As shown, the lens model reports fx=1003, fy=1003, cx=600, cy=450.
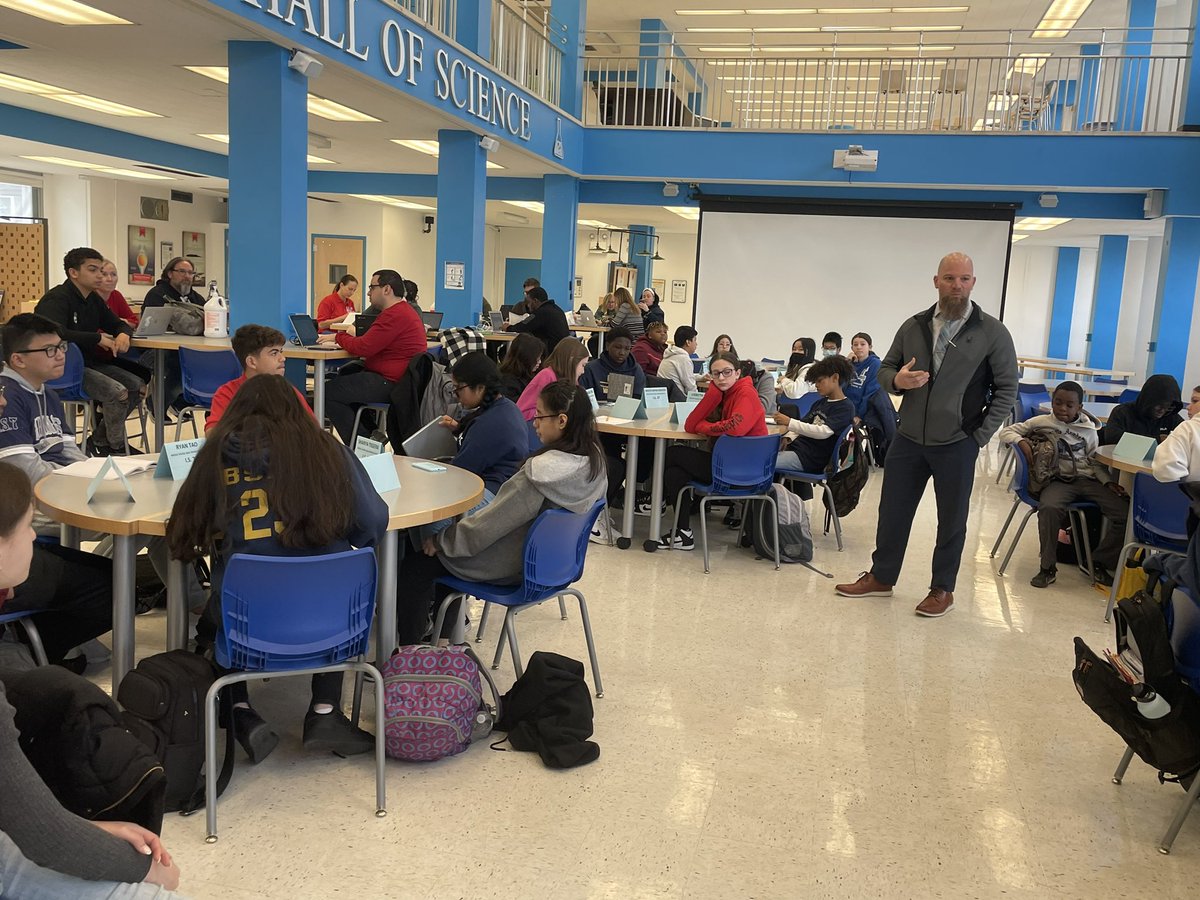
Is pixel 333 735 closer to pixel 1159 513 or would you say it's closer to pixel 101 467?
pixel 101 467

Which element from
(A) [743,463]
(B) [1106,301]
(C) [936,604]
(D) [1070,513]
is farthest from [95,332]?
(B) [1106,301]

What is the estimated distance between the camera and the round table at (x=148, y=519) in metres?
2.74

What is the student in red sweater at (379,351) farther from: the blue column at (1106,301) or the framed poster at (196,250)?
the blue column at (1106,301)

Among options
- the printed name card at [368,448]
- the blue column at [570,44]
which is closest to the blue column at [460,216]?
the blue column at [570,44]

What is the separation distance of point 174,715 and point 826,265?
10.9m

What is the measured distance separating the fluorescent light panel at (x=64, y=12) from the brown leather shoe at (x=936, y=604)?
5543mm

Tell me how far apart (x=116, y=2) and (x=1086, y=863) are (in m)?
5.95

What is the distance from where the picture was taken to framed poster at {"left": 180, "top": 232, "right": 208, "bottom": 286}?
16703 mm

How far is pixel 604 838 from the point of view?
2631mm

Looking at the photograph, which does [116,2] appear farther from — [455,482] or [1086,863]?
[1086,863]

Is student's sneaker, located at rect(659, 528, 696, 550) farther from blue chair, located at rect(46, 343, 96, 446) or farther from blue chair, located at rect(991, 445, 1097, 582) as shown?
blue chair, located at rect(46, 343, 96, 446)

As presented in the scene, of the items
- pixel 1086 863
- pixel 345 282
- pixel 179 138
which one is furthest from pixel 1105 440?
pixel 179 138

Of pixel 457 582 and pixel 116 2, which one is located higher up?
pixel 116 2

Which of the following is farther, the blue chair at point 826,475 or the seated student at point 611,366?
the seated student at point 611,366
